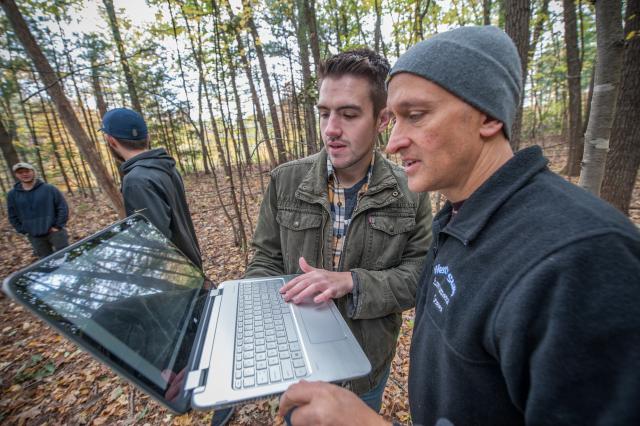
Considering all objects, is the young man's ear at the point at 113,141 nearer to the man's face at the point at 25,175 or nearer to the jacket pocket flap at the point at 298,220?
the jacket pocket flap at the point at 298,220

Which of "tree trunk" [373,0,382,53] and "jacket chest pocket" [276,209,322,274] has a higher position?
"tree trunk" [373,0,382,53]

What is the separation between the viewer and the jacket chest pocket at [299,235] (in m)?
1.82

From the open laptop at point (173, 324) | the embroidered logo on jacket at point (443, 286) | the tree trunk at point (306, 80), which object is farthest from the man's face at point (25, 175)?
the embroidered logo on jacket at point (443, 286)

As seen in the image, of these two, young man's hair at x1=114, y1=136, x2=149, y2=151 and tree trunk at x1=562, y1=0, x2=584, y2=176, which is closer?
young man's hair at x1=114, y1=136, x2=149, y2=151

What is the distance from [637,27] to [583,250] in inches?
257

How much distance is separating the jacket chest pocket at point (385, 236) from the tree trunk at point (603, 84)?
214 centimetres

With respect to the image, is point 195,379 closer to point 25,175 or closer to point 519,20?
point 519,20

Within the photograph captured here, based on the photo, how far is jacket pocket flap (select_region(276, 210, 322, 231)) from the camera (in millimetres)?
1810

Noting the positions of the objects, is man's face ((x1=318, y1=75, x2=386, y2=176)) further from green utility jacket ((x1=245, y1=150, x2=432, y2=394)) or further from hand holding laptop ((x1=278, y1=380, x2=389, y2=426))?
hand holding laptop ((x1=278, y1=380, x2=389, y2=426))

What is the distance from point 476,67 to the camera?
3.15 ft

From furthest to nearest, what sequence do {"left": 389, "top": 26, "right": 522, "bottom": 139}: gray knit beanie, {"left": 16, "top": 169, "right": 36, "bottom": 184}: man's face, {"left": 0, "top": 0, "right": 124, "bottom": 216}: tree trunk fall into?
{"left": 16, "top": 169, "right": 36, "bottom": 184}: man's face → {"left": 0, "top": 0, "right": 124, "bottom": 216}: tree trunk → {"left": 389, "top": 26, "right": 522, "bottom": 139}: gray knit beanie

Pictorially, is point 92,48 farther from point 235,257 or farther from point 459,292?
point 459,292

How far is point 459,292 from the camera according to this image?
0.91m

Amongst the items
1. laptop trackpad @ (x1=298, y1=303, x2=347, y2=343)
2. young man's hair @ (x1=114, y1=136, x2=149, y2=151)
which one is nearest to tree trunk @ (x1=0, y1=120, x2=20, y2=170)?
young man's hair @ (x1=114, y1=136, x2=149, y2=151)
